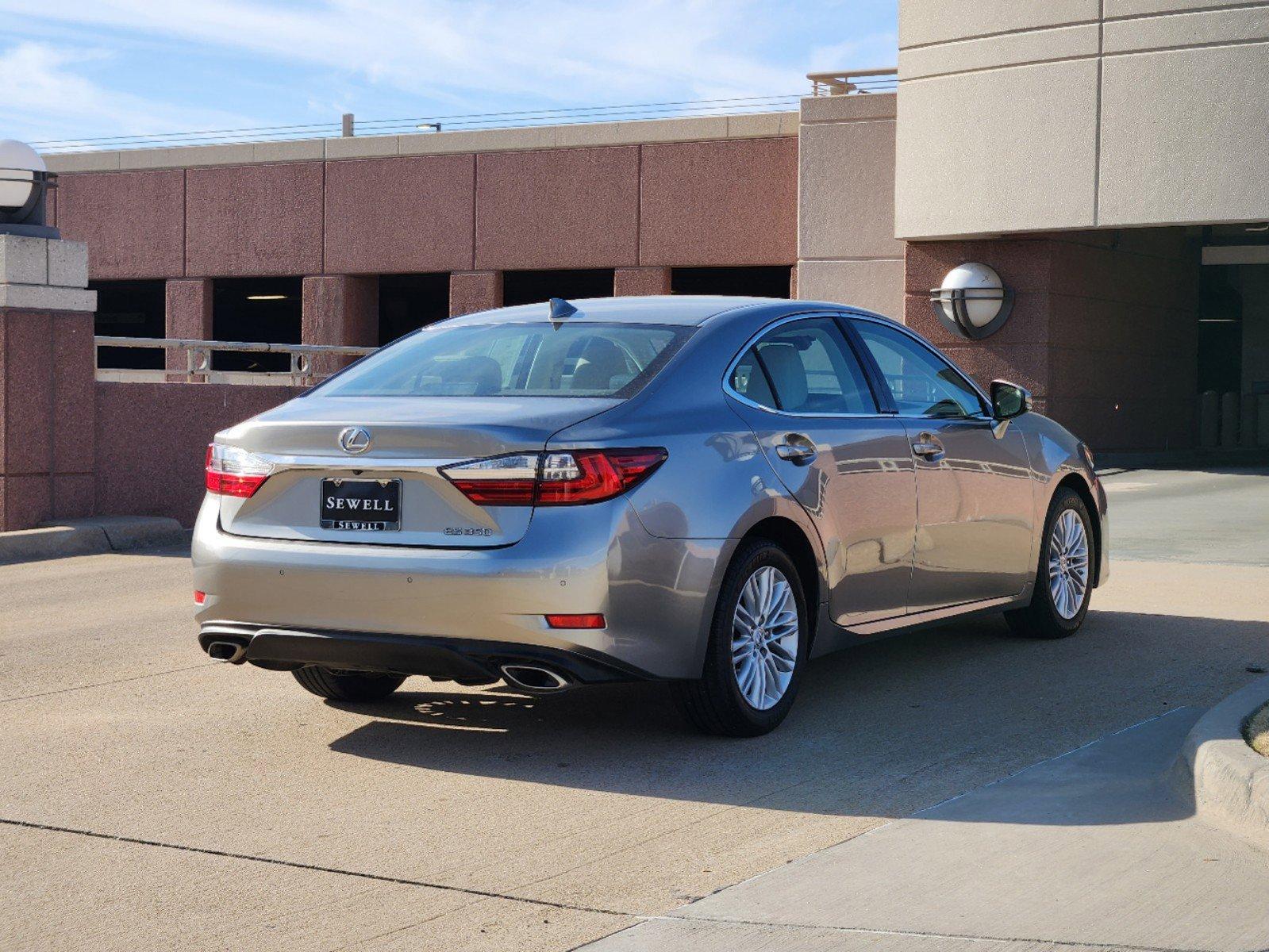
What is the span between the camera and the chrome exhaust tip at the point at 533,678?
563 centimetres

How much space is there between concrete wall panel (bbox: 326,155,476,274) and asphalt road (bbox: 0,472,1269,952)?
2192 centimetres

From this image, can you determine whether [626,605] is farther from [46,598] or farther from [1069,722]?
[46,598]

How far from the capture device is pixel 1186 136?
2192 centimetres

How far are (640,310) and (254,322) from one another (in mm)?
38136

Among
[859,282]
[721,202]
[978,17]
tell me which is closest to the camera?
[978,17]

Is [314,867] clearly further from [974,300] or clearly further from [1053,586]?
[974,300]

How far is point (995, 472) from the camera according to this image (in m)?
7.91

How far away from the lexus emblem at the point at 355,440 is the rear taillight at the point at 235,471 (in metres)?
0.33

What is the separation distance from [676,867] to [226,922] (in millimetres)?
1223

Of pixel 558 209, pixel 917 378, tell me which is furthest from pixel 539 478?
pixel 558 209

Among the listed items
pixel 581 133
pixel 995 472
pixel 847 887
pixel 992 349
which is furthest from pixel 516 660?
pixel 581 133

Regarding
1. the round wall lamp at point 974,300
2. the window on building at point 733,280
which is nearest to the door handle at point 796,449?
the round wall lamp at point 974,300

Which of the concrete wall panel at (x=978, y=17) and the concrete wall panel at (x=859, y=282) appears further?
the concrete wall panel at (x=859, y=282)

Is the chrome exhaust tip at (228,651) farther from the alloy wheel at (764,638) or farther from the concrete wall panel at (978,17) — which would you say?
the concrete wall panel at (978,17)
